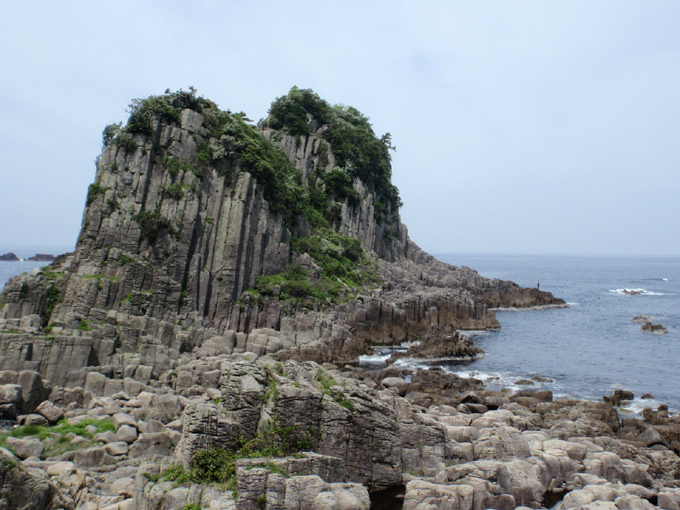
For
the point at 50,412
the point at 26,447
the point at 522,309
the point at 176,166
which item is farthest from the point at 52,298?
the point at 522,309

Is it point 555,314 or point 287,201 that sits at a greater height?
point 287,201

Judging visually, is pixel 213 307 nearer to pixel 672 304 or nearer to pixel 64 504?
pixel 64 504

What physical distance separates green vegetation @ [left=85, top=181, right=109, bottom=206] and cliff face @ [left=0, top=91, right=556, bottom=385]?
176 millimetres

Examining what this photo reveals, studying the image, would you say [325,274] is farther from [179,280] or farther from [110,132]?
[110,132]

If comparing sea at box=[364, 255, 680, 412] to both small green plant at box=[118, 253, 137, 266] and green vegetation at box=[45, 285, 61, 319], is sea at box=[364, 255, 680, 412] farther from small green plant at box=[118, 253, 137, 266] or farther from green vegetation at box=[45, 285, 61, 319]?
green vegetation at box=[45, 285, 61, 319]

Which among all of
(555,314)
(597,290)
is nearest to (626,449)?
(555,314)

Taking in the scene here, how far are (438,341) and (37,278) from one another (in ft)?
124

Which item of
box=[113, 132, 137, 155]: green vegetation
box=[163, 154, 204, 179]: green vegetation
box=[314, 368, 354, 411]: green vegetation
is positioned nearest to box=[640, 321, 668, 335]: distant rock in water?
box=[163, 154, 204, 179]: green vegetation

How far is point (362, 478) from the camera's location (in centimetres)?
1798

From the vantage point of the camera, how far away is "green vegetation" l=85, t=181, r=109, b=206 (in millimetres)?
41438

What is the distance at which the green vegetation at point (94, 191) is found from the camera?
136ft

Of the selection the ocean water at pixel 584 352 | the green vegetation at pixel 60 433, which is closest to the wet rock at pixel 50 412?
the green vegetation at pixel 60 433

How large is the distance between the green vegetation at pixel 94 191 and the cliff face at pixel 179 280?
0.18 metres

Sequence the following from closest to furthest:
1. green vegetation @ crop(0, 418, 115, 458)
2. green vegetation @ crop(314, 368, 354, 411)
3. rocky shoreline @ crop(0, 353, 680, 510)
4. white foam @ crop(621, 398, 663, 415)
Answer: rocky shoreline @ crop(0, 353, 680, 510), green vegetation @ crop(314, 368, 354, 411), green vegetation @ crop(0, 418, 115, 458), white foam @ crop(621, 398, 663, 415)
